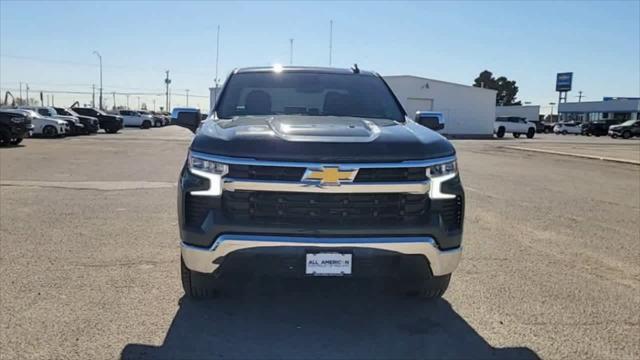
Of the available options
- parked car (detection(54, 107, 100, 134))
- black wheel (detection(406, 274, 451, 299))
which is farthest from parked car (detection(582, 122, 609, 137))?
black wheel (detection(406, 274, 451, 299))

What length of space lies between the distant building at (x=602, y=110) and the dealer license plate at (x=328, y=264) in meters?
73.4

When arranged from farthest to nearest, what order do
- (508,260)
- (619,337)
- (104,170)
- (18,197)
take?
(104,170) < (18,197) < (508,260) < (619,337)

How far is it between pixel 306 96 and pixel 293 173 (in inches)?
74.1

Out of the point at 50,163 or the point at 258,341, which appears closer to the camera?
the point at 258,341

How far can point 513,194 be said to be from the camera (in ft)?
35.1

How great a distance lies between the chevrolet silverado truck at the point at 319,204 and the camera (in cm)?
336

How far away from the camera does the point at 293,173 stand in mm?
3365

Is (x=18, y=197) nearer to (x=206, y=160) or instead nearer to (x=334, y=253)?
(x=206, y=160)

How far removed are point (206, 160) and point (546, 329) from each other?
103 inches

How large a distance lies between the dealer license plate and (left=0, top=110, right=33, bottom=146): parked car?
840 inches

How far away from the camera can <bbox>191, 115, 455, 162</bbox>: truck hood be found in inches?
133

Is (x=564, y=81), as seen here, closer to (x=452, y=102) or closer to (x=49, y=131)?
(x=452, y=102)

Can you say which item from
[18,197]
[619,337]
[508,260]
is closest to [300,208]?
[619,337]

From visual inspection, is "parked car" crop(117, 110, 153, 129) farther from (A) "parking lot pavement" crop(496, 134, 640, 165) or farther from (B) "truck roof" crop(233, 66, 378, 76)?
(B) "truck roof" crop(233, 66, 378, 76)
